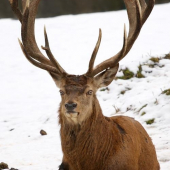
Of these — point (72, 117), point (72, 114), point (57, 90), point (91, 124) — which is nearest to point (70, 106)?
point (72, 114)

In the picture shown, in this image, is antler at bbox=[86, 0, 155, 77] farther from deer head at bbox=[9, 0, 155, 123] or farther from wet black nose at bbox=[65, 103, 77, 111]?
wet black nose at bbox=[65, 103, 77, 111]

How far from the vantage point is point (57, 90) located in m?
14.6

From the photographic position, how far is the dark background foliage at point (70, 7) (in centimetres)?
3044

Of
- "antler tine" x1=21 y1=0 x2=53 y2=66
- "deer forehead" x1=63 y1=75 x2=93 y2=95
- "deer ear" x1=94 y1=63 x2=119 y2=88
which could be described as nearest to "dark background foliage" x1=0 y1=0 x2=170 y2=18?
"antler tine" x1=21 y1=0 x2=53 y2=66

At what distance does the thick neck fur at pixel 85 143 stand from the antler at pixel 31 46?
2.35 feet

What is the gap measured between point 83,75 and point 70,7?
25884 mm

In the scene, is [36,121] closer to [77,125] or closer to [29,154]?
[29,154]

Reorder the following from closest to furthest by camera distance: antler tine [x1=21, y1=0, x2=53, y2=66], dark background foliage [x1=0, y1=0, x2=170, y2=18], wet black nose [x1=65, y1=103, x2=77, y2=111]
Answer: wet black nose [x1=65, y1=103, x2=77, y2=111] < antler tine [x1=21, y1=0, x2=53, y2=66] < dark background foliage [x1=0, y1=0, x2=170, y2=18]

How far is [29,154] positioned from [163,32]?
12.4 meters

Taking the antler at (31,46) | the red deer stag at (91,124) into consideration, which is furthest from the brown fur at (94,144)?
the antler at (31,46)

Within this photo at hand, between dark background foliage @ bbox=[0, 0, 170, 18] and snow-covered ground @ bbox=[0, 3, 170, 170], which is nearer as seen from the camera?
snow-covered ground @ bbox=[0, 3, 170, 170]

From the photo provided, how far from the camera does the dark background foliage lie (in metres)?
30.4

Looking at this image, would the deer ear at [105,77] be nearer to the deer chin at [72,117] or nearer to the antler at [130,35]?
the antler at [130,35]

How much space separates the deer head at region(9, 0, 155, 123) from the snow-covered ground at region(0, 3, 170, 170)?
203 centimetres
